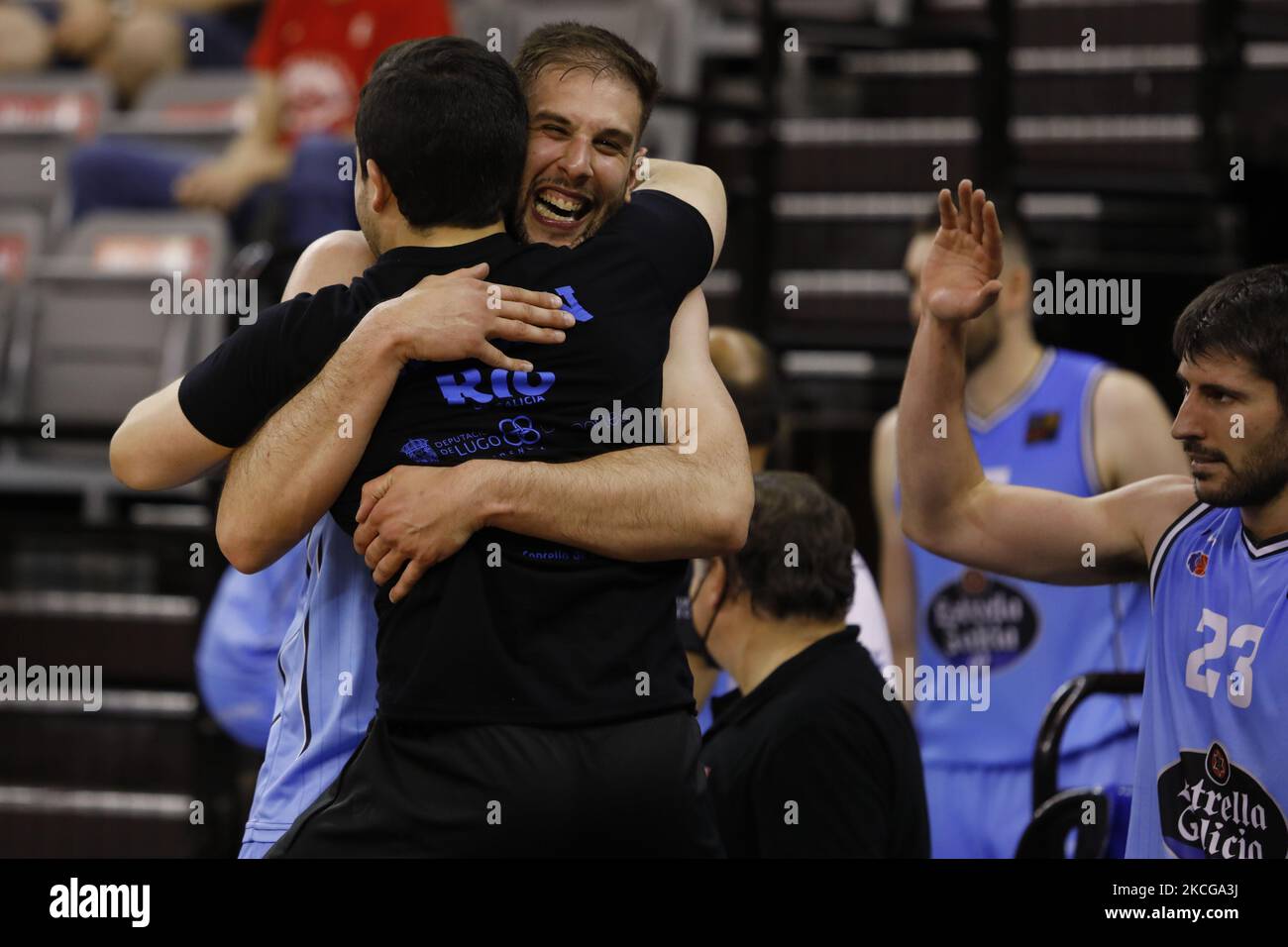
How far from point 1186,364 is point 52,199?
230 inches

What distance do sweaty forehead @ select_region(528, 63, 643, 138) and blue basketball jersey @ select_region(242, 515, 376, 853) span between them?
0.63 metres

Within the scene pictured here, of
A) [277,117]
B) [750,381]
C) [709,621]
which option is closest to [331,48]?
[277,117]

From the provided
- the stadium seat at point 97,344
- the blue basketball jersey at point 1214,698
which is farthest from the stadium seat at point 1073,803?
the stadium seat at point 97,344

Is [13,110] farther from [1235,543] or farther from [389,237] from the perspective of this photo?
[1235,543]

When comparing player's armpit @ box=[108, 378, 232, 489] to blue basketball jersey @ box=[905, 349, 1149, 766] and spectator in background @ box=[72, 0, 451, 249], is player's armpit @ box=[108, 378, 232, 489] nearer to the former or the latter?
blue basketball jersey @ box=[905, 349, 1149, 766]

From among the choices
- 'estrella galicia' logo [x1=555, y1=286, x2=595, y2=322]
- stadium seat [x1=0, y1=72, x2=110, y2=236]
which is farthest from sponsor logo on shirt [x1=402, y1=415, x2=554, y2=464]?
stadium seat [x1=0, y1=72, x2=110, y2=236]

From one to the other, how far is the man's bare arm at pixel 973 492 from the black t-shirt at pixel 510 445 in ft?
2.01

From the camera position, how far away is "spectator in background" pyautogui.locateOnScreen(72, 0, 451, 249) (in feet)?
20.6

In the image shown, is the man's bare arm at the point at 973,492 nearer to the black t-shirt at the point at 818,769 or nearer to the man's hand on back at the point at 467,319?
the black t-shirt at the point at 818,769

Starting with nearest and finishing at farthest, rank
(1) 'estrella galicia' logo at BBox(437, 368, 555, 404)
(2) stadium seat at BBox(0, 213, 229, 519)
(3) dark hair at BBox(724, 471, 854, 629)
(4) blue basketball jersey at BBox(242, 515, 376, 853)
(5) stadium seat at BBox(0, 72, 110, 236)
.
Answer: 1. (1) 'estrella galicia' logo at BBox(437, 368, 555, 404)
2. (4) blue basketball jersey at BBox(242, 515, 376, 853)
3. (3) dark hair at BBox(724, 471, 854, 629)
4. (2) stadium seat at BBox(0, 213, 229, 519)
5. (5) stadium seat at BBox(0, 72, 110, 236)

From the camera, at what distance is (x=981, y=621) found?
4.09 meters

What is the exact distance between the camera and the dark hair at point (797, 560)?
2.75 metres

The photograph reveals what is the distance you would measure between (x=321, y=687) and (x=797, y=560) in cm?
92
